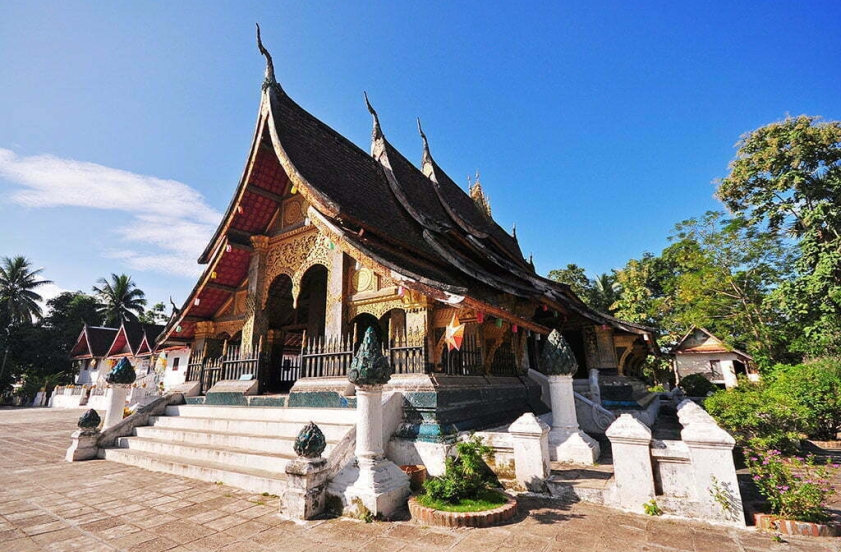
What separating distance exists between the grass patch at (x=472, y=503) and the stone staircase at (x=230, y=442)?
147 centimetres

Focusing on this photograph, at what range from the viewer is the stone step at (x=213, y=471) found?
15.7 feet

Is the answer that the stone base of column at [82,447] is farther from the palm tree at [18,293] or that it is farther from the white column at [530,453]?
the palm tree at [18,293]

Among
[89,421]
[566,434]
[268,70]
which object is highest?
[268,70]

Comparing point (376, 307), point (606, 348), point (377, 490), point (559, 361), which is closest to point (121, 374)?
point (376, 307)

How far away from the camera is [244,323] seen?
8812 mm

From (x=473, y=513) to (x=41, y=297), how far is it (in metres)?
49.3

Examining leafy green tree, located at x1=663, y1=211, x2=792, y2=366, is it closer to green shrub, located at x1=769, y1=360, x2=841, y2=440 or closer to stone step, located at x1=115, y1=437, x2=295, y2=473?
green shrub, located at x1=769, y1=360, x2=841, y2=440

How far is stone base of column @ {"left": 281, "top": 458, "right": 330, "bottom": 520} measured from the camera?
13.2 ft

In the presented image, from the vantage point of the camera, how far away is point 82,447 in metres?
7.09

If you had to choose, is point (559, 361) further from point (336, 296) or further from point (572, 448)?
point (336, 296)

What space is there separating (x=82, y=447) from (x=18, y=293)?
42625 mm

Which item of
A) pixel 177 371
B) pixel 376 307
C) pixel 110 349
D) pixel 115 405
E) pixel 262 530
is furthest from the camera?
pixel 110 349

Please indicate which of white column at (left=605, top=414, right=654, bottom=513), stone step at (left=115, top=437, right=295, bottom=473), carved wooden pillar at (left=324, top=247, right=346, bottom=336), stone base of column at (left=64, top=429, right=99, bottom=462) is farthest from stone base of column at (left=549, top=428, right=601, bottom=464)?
stone base of column at (left=64, top=429, right=99, bottom=462)

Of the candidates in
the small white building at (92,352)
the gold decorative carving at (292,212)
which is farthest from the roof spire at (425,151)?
the small white building at (92,352)
